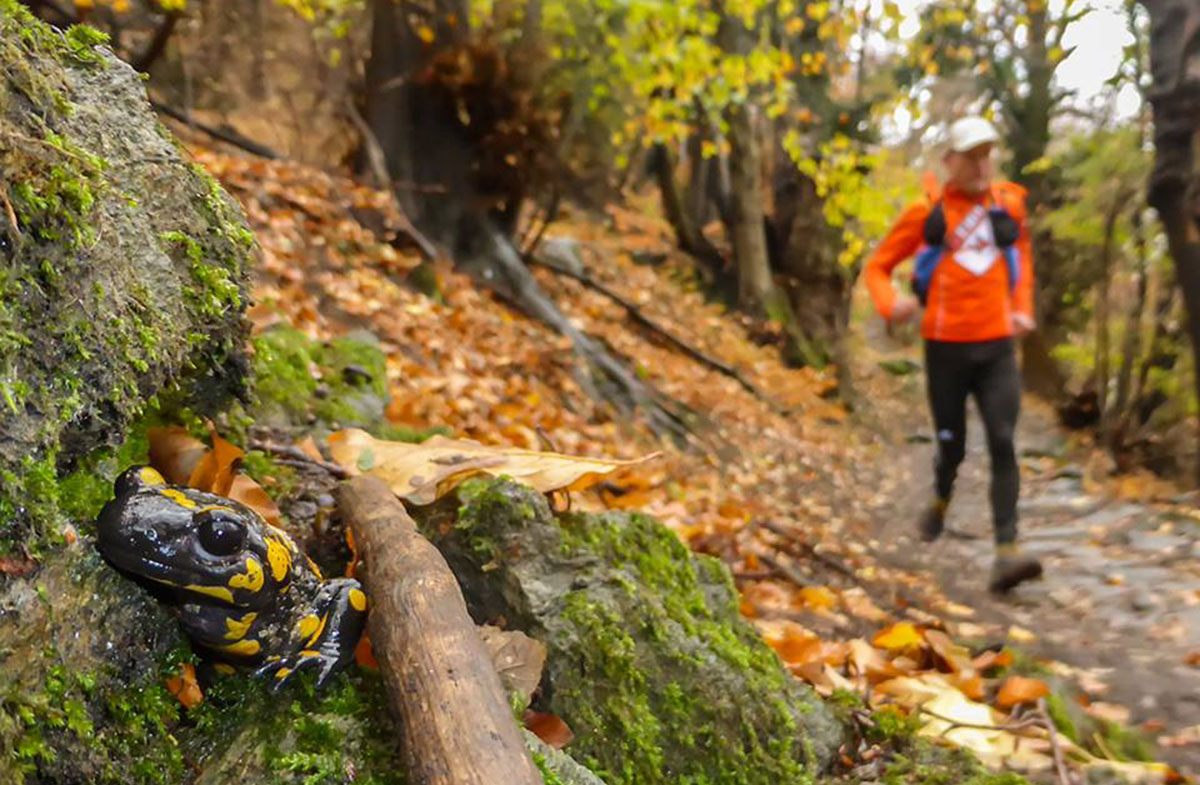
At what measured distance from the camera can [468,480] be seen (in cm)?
249

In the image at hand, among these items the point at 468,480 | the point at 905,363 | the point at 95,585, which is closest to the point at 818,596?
the point at 468,480

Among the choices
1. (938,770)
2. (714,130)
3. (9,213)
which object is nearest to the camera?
(9,213)

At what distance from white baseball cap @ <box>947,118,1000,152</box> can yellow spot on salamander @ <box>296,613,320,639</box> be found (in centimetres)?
398

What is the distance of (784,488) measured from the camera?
25.0ft

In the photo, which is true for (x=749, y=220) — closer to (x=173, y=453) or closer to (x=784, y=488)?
(x=784, y=488)

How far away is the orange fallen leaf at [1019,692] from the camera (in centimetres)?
285

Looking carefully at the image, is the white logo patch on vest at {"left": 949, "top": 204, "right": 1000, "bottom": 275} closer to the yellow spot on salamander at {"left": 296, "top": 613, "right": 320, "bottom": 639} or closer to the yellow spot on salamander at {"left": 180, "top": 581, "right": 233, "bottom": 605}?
the yellow spot on salamander at {"left": 296, "top": 613, "right": 320, "bottom": 639}

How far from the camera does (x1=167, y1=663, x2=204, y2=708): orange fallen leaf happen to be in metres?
1.68

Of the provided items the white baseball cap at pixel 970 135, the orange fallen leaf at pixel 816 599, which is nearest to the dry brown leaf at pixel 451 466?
the orange fallen leaf at pixel 816 599

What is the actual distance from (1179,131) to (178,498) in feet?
20.4

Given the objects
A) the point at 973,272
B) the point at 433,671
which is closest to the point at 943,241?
the point at 973,272

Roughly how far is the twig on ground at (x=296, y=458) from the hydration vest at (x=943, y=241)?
133 inches

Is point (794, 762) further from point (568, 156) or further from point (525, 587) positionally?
point (568, 156)

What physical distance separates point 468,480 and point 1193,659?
3.28 meters
